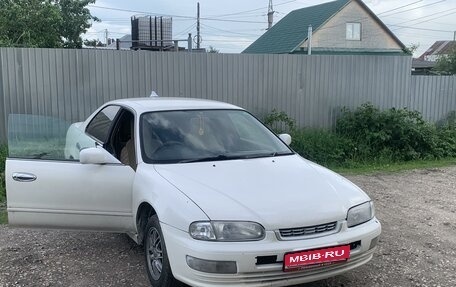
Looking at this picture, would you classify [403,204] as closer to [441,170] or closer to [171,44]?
[441,170]

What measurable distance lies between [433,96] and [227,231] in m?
9.41

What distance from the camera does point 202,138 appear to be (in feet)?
14.0

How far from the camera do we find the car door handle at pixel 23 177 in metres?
3.92

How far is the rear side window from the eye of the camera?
4.90 m

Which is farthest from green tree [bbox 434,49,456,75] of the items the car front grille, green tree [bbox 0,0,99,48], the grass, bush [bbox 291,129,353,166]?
the car front grille

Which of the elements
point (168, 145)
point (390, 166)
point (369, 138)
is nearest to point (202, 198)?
point (168, 145)

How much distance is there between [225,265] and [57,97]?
6169 mm

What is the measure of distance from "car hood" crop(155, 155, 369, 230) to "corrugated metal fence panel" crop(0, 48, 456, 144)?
5094 millimetres

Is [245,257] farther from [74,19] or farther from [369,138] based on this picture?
[74,19]

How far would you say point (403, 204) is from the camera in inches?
255

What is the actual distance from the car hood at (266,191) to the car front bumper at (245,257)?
13 centimetres

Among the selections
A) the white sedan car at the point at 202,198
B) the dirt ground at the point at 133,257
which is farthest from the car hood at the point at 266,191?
the dirt ground at the point at 133,257

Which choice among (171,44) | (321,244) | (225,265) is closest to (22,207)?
(225,265)

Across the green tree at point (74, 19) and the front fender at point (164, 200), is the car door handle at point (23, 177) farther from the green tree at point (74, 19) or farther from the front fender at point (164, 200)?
the green tree at point (74, 19)
